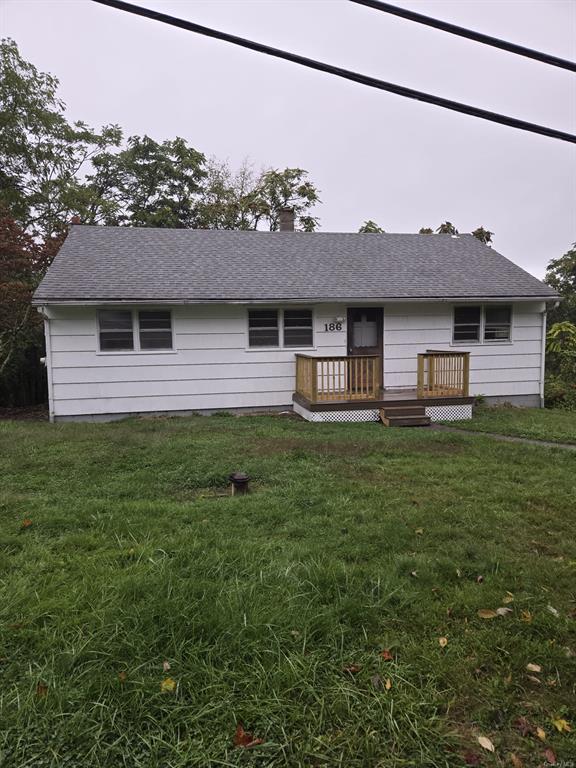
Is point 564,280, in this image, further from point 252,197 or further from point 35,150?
point 35,150

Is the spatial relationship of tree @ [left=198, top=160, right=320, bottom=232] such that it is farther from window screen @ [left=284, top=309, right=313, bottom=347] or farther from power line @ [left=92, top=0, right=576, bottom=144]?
power line @ [left=92, top=0, right=576, bottom=144]

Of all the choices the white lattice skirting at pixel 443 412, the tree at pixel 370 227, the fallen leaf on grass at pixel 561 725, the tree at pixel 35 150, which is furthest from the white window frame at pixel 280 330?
the tree at pixel 370 227

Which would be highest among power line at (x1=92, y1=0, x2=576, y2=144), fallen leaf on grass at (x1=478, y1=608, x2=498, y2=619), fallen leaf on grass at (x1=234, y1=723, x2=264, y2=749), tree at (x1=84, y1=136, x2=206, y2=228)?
tree at (x1=84, y1=136, x2=206, y2=228)

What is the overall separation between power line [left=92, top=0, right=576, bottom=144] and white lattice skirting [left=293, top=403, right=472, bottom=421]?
21.9 feet

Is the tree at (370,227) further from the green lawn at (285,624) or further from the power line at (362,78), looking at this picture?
the power line at (362,78)

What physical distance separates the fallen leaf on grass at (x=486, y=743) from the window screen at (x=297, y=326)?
9.40m

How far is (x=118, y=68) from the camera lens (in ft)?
35.8

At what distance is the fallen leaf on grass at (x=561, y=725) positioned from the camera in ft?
6.02

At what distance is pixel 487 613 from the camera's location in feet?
8.48

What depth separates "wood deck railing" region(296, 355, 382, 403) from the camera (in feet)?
30.6

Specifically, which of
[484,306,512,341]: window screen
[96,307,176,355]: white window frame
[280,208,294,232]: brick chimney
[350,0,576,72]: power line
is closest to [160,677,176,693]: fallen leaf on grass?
[350,0,576,72]: power line

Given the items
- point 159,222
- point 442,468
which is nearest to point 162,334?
point 442,468

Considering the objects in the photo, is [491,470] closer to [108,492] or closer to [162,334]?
[108,492]

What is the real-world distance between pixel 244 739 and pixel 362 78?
3613 mm
